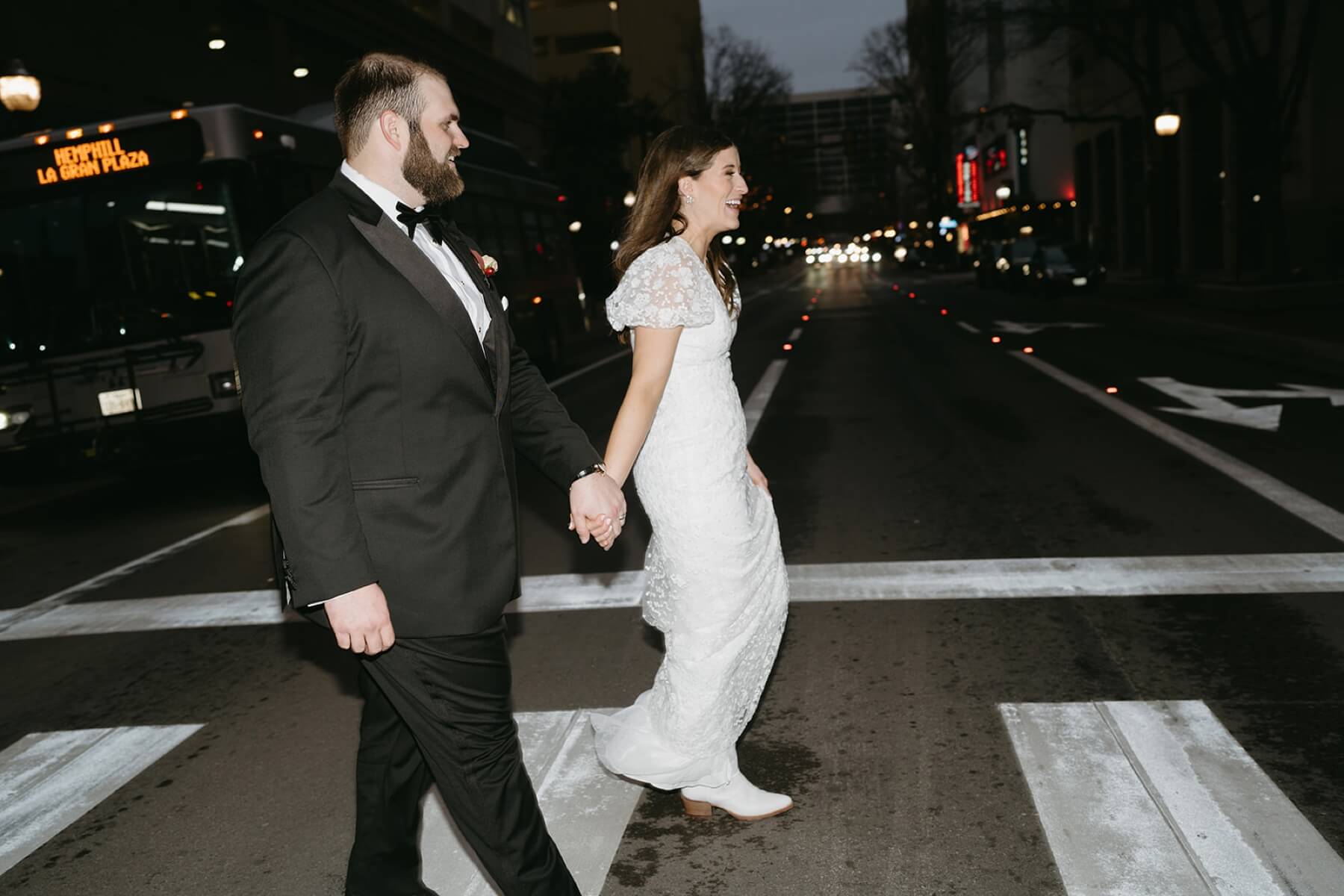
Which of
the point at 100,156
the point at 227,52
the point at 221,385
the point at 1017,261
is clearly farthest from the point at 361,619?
the point at 1017,261

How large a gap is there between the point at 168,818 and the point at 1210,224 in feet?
131

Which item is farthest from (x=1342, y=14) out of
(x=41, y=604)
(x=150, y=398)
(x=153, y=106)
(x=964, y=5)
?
(x=41, y=604)

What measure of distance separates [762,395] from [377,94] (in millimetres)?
12473

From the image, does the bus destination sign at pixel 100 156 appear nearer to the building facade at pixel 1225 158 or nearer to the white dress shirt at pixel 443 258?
the white dress shirt at pixel 443 258

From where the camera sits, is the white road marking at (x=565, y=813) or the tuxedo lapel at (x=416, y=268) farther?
the white road marking at (x=565, y=813)

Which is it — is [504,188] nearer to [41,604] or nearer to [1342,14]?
[41,604]

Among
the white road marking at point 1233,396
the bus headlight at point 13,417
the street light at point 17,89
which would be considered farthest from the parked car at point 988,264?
the bus headlight at point 13,417

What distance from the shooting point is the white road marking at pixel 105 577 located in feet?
21.9

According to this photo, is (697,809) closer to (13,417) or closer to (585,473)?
(585,473)

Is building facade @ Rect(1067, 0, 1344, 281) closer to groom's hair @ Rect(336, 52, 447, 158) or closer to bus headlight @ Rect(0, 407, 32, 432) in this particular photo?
bus headlight @ Rect(0, 407, 32, 432)

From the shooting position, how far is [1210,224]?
38344 mm

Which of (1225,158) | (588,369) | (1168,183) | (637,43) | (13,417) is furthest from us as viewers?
(637,43)

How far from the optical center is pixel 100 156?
10016 millimetres

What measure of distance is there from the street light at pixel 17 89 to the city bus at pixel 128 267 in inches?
147
